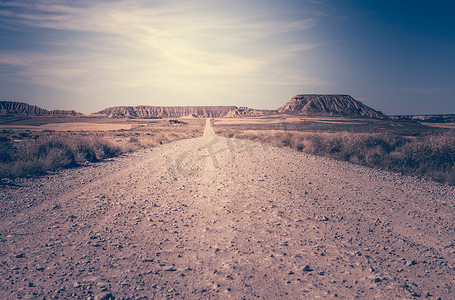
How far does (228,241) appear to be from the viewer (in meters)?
4.26

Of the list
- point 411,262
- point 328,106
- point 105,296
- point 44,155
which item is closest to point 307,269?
point 411,262

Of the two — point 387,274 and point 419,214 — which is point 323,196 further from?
point 387,274

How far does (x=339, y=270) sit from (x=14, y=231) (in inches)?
209

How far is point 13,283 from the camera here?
3.03 meters

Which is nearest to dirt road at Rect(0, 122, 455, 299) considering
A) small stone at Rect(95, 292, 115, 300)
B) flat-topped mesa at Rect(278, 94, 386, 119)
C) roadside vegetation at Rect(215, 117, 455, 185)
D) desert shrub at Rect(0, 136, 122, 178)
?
small stone at Rect(95, 292, 115, 300)

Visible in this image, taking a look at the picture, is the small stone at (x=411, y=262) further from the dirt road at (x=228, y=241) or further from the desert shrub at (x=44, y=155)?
the desert shrub at (x=44, y=155)

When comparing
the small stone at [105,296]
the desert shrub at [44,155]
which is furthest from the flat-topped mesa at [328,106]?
the small stone at [105,296]

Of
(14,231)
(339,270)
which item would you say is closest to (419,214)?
(339,270)

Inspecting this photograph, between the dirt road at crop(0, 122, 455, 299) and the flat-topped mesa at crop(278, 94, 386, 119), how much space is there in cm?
15172

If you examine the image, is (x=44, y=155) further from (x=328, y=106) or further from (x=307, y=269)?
(x=328, y=106)

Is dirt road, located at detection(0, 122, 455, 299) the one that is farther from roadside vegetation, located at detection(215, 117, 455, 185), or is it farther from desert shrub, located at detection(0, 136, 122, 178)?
roadside vegetation, located at detection(215, 117, 455, 185)

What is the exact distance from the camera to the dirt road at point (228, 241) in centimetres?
303

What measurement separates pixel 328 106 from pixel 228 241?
178m

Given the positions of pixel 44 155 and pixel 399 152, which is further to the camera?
pixel 399 152
